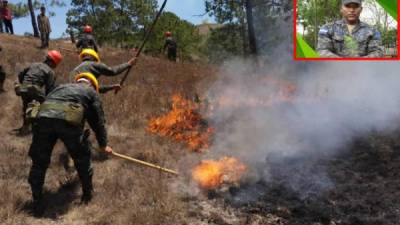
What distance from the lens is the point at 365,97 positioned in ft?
33.2

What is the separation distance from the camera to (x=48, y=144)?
583 centimetres

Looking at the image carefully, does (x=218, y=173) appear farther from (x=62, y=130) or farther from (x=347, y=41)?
(x=347, y=41)

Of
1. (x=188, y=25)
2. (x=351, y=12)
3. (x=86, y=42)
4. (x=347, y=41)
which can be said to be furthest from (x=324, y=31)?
(x=188, y=25)

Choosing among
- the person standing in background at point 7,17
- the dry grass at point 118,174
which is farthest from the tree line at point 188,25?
the dry grass at point 118,174

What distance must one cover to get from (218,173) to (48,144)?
2721 millimetres

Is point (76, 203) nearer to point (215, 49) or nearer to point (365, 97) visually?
point (365, 97)

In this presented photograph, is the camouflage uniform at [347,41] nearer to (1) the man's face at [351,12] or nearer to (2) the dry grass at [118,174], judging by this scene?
(1) the man's face at [351,12]

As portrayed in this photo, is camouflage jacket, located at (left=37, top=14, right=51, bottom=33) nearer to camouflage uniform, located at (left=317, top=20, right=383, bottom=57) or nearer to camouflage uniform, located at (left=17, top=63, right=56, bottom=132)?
camouflage uniform, located at (left=17, top=63, right=56, bottom=132)

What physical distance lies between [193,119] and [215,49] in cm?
1753

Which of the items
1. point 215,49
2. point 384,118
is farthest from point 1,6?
Result: point 384,118

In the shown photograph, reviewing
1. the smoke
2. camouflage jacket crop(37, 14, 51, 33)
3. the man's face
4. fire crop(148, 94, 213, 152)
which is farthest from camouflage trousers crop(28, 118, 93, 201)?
camouflage jacket crop(37, 14, 51, 33)

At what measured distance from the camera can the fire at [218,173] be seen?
709cm

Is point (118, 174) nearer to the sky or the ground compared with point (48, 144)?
nearer to the ground

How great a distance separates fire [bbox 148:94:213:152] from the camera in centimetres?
910
